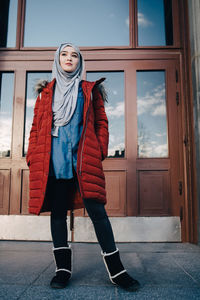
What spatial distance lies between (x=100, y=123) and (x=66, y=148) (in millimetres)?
354

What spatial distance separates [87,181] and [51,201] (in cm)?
37

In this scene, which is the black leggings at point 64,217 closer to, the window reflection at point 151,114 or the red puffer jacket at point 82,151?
the red puffer jacket at point 82,151

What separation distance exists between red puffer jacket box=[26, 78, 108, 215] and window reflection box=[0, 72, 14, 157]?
61.0 inches

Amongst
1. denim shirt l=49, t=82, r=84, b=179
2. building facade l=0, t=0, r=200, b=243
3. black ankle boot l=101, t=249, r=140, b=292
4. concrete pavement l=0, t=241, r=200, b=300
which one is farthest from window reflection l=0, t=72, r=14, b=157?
black ankle boot l=101, t=249, r=140, b=292

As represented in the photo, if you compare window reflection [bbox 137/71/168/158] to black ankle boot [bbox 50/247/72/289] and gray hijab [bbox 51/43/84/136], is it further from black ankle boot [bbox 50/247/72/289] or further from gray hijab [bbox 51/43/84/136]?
black ankle boot [bbox 50/247/72/289]

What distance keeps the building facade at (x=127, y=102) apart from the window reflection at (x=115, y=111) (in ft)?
0.04

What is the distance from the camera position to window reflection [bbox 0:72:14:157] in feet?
11.7

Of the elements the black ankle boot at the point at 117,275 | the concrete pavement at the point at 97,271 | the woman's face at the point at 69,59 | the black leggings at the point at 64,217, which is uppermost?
the woman's face at the point at 69,59

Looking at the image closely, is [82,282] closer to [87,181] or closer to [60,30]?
[87,181]

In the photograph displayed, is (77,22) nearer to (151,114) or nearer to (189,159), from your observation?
(151,114)

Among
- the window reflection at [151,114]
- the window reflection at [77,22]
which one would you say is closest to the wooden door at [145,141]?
the window reflection at [151,114]

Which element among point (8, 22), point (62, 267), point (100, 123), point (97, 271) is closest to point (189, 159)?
point (100, 123)

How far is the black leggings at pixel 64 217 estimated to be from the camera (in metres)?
1.87

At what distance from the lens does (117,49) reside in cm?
362
